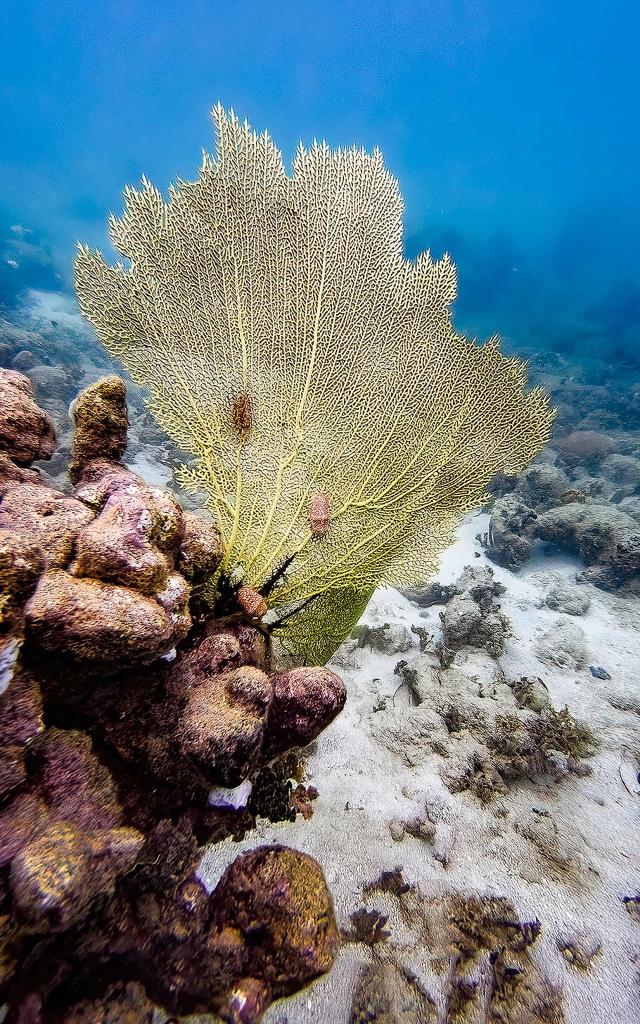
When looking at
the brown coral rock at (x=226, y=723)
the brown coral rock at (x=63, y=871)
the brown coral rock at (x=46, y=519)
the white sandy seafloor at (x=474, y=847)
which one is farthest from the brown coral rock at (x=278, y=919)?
the brown coral rock at (x=46, y=519)

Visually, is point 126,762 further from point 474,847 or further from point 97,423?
point 474,847

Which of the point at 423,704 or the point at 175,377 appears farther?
the point at 423,704

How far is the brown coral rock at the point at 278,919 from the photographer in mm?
1936

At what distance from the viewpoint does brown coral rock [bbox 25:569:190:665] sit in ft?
4.81

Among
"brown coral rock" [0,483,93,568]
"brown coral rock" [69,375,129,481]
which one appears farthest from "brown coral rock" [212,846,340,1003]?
"brown coral rock" [69,375,129,481]

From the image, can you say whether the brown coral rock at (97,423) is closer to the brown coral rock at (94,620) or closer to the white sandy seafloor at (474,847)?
the brown coral rock at (94,620)

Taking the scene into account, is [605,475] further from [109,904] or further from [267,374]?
[109,904]

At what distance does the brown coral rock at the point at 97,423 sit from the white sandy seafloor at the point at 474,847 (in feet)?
9.11

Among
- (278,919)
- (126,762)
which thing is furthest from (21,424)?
(278,919)

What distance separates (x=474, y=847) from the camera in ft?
10.3

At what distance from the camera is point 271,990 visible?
1.95 metres

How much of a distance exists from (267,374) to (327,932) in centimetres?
355

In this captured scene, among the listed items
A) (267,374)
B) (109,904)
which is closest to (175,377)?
(267,374)

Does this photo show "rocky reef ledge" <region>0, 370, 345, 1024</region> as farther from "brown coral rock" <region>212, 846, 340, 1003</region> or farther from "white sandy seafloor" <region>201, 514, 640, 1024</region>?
"white sandy seafloor" <region>201, 514, 640, 1024</region>
